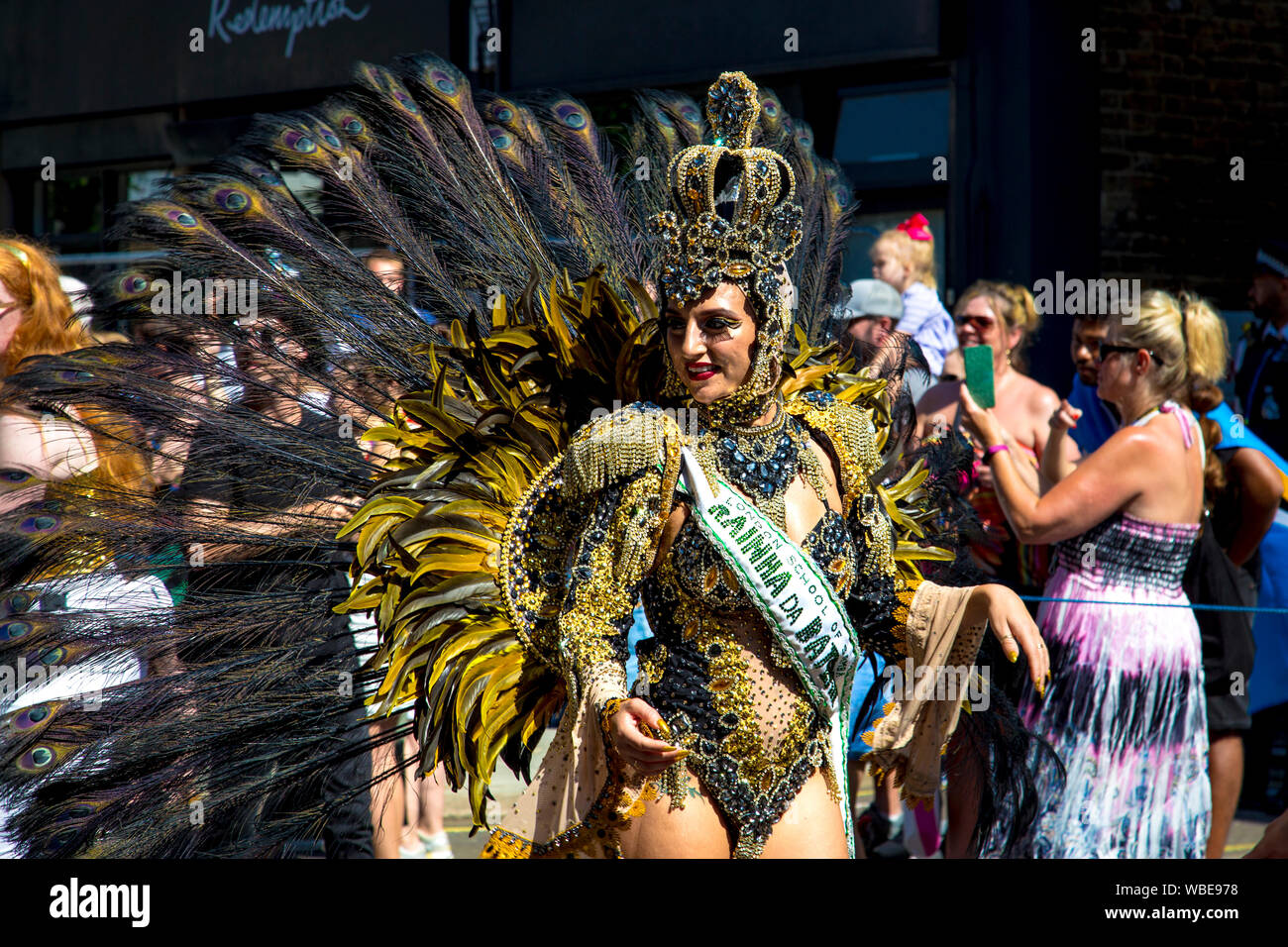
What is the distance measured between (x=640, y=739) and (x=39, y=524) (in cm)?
156

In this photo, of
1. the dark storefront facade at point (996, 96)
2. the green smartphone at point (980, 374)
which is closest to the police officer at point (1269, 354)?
the dark storefront facade at point (996, 96)

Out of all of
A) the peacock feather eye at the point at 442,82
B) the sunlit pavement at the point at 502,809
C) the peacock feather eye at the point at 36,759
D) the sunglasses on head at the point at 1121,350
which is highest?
the peacock feather eye at the point at 442,82

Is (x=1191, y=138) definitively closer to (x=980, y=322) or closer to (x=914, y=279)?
(x=914, y=279)

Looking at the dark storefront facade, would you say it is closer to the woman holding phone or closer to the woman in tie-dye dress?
the woman holding phone

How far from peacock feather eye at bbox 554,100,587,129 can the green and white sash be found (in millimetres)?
1342

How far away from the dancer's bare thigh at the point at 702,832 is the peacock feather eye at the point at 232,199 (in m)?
1.70

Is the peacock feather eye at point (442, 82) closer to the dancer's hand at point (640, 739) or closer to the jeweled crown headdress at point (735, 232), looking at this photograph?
the jeweled crown headdress at point (735, 232)

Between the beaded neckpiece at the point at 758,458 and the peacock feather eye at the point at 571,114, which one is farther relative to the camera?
the peacock feather eye at the point at 571,114

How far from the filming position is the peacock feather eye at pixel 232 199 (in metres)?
3.35

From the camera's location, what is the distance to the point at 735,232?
2.73 m

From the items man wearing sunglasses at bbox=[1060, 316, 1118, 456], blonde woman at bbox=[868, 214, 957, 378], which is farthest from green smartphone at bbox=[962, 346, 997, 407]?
blonde woman at bbox=[868, 214, 957, 378]

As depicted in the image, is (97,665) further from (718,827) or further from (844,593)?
(844,593)

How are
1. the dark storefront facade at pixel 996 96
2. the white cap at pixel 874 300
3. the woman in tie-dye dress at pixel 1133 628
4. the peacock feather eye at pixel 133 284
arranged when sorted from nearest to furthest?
1. the peacock feather eye at pixel 133 284
2. the woman in tie-dye dress at pixel 1133 628
3. the white cap at pixel 874 300
4. the dark storefront facade at pixel 996 96

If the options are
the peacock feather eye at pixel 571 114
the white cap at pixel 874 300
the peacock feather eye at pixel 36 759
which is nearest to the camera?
the peacock feather eye at pixel 36 759
